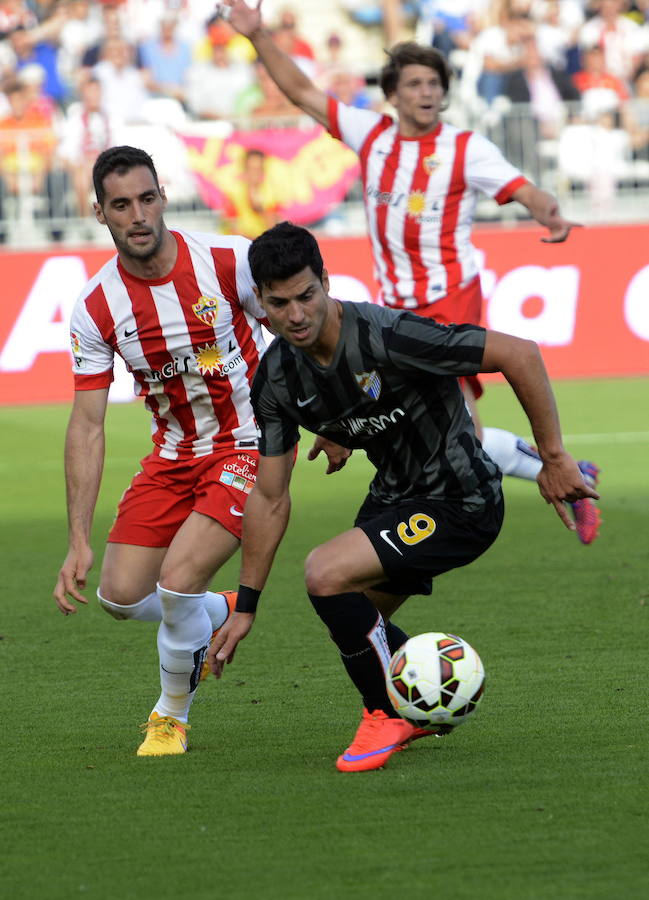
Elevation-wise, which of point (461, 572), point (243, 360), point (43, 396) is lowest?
point (43, 396)

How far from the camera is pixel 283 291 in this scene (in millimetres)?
4383

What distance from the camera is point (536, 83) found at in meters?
17.0

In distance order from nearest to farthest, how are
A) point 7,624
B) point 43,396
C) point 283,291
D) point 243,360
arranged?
point 283,291 → point 243,360 → point 7,624 → point 43,396

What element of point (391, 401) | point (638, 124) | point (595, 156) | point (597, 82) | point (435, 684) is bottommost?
point (595, 156)

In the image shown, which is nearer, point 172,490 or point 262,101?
point 172,490

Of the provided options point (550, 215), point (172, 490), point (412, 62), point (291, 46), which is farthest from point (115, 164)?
point (291, 46)

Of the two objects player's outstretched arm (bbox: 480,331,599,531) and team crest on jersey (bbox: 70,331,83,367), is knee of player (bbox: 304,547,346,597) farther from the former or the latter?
team crest on jersey (bbox: 70,331,83,367)

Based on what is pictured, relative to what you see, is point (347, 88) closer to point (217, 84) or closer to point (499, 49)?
point (217, 84)

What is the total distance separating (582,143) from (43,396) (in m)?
6.24

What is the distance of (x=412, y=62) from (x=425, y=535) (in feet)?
12.4

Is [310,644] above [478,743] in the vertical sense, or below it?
below

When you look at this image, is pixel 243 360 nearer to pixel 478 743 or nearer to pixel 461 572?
pixel 478 743

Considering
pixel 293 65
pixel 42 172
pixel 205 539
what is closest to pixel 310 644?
pixel 205 539

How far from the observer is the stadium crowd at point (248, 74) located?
16.1m
